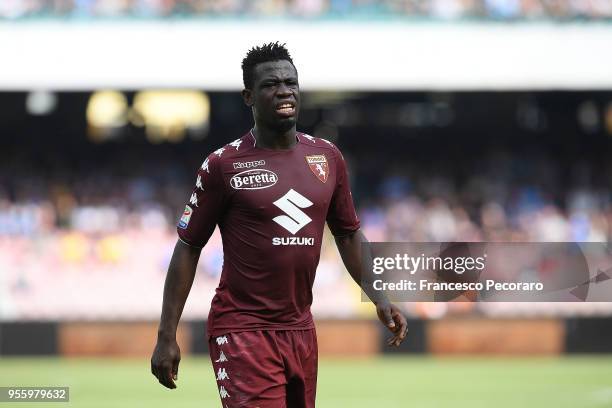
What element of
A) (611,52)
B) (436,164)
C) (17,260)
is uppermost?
(611,52)

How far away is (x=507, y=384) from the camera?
14.0 meters

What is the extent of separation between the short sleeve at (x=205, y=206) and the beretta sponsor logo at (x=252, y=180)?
0.21 ft

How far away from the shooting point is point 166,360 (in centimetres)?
514

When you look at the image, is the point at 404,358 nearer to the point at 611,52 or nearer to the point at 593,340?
the point at 593,340

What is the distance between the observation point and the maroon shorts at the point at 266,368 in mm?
5129

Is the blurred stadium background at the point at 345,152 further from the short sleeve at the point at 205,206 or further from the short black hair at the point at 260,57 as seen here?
the short black hair at the point at 260,57

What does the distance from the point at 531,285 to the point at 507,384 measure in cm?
Answer: 624

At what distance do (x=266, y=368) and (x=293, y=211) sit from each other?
69 cm

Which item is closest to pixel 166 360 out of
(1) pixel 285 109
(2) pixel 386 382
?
(1) pixel 285 109

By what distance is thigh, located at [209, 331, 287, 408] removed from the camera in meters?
5.11

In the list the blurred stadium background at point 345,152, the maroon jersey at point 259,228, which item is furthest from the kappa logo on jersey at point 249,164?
the blurred stadium background at point 345,152

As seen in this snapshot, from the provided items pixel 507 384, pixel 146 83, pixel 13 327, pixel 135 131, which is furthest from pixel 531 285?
pixel 135 131

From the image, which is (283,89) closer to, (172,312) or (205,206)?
(205,206)

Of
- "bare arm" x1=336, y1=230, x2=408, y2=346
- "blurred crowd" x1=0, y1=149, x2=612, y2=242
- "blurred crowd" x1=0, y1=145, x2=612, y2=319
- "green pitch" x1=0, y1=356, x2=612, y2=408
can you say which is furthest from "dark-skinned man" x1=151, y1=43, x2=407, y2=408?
"blurred crowd" x1=0, y1=149, x2=612, y2=242
